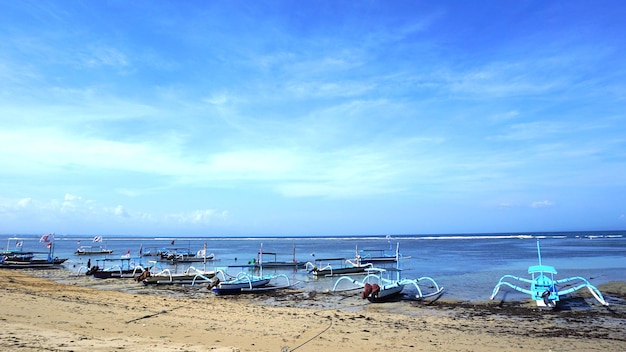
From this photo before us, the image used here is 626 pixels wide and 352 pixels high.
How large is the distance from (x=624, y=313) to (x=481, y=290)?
23.1 feet

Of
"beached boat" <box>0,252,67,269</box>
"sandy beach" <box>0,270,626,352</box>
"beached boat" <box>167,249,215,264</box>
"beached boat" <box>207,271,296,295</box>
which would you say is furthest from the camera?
"beached boat" <box>167,249,215,264</box>

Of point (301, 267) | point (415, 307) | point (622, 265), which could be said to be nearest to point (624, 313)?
point (415, 307)

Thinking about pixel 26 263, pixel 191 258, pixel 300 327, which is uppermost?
pixel 300 327

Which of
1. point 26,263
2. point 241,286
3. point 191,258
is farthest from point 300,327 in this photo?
point 191,258

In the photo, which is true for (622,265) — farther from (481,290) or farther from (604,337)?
(604,337)

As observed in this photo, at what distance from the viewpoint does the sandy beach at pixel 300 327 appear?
31.6 ft

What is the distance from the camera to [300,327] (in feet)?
41.0

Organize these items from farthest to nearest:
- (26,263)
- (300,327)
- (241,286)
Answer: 1. (26,263)
2. (241,286)
3. (300,327)

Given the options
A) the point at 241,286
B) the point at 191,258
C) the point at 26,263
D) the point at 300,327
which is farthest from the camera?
the point at 191,258

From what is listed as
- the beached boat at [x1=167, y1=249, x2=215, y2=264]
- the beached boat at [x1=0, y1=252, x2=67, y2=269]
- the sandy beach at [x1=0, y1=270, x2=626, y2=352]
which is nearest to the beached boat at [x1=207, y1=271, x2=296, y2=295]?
the sandy beach at [x1=0, y1=270, x2=626, y2=352]

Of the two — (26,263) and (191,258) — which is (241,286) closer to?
(26,263)

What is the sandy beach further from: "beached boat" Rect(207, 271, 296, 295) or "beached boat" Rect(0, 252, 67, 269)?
"beached boat" Rect(0, 252, 67, 269)

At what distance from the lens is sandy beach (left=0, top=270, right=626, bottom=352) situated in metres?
9.62

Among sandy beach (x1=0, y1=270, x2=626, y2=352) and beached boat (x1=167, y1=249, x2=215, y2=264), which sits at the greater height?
sandy beach (x1=0, y1=270, x2=626, y2=352)
